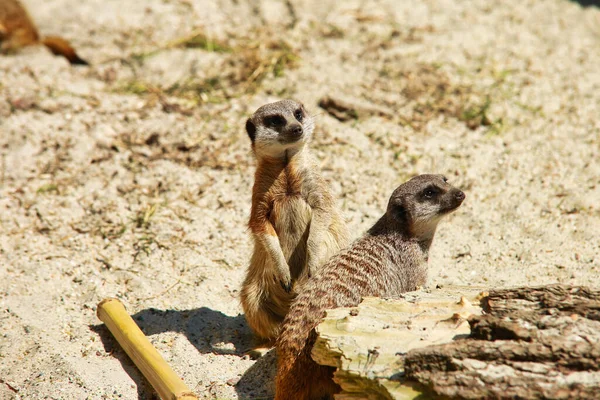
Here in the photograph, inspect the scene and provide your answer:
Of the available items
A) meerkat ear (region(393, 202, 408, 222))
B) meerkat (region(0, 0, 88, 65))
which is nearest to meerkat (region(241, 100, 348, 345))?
meerkat ear (region(393, 202, 408, 222))

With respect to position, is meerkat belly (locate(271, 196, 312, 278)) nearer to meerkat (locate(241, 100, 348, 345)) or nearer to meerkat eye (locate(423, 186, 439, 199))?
meerkat (locate(241, 100, 348, 345))

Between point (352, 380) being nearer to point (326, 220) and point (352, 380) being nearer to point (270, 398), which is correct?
point (270, 398)

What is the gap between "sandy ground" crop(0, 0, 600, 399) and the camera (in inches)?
143

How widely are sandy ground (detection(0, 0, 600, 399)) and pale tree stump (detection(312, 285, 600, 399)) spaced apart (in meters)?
0.77

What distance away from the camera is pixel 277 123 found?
3.63 m

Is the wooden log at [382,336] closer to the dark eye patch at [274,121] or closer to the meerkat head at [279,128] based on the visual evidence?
the meerkat head at [279,128]

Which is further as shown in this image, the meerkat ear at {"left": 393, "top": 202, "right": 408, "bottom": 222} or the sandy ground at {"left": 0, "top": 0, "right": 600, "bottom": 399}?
the sandy ground at {"left": 0, "top": 0, "right": 600, "bottom": 399}

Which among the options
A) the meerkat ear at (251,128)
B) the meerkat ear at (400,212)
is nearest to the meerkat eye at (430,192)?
the meerkat ear at (400,212)

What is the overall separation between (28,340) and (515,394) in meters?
2.35

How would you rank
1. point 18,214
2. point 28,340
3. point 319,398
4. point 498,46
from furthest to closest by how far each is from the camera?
1. point 498,46
2. point 18,214
3. point 28,340
4. point 319,398

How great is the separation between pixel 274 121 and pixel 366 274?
3.26ft

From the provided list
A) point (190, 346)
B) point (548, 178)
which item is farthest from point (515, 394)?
point (548, 178)

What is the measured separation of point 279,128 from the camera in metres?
3.61

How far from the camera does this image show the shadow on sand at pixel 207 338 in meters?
3.23
